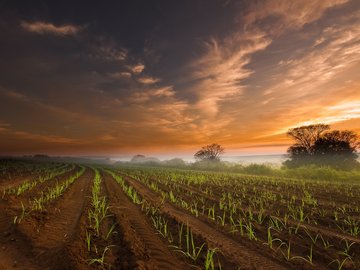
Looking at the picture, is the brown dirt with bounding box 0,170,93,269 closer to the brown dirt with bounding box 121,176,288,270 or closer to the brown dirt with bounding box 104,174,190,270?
the brown dirt with bounding box 104,174,190,270

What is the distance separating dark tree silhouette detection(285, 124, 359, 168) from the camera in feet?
124

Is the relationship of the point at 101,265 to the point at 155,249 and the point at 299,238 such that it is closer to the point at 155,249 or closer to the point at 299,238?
the point at 155,249

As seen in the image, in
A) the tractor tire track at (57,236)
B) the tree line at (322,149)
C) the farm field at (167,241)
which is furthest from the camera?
the tree line at (322,149)

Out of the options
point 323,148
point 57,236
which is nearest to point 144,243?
point 57,236

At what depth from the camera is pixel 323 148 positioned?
4106cm

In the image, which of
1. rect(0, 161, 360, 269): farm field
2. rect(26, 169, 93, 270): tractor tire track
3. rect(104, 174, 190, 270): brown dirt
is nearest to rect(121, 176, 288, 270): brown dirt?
rect(0, 161, 360, 269): farm field

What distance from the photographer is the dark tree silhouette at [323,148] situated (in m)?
37.9

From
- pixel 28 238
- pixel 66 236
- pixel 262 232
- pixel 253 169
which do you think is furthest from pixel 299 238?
pixel 253 169

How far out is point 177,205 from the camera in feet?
33.2

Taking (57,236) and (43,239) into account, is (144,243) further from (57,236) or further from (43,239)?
(43,239)

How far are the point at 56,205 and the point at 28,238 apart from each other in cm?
384

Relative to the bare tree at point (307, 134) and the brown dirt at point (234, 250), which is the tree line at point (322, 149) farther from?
the brown dirt at point (234, 250)

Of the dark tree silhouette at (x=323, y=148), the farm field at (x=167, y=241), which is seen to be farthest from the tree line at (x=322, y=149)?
the farm field at (x=167, y=241)

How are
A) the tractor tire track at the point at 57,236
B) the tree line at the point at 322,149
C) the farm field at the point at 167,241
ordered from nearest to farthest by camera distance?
1. the tractor tire track at the point at 57,236
2. the farm field at the point at 167,241
3. the tree line at the point at 322,149
